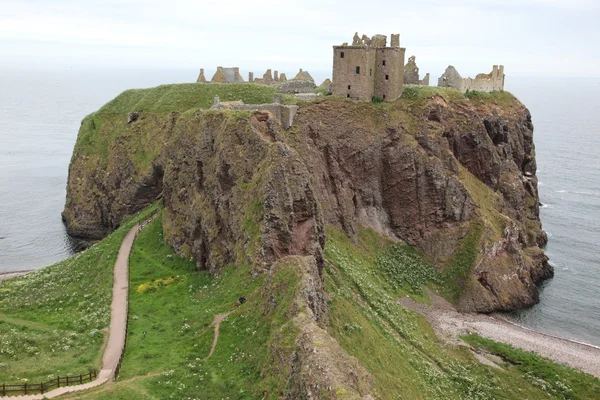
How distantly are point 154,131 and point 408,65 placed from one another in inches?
1688

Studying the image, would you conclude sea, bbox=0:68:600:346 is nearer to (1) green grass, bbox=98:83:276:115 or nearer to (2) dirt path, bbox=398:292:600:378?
(2) dirt path, bbox=398:292:600:378

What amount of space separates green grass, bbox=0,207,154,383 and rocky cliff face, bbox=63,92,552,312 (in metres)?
9.77

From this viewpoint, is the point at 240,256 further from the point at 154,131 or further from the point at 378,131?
the point at 154,131

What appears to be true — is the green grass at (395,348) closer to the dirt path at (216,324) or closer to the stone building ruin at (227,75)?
the dirt path at (216,324)

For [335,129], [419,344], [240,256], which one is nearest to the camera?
[240,256]

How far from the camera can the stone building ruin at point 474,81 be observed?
313 ft

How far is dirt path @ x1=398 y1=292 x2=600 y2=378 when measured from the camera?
203ft

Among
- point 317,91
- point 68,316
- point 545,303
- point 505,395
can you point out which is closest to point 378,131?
point 317,91

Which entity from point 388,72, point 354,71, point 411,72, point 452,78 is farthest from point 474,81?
point 354,71

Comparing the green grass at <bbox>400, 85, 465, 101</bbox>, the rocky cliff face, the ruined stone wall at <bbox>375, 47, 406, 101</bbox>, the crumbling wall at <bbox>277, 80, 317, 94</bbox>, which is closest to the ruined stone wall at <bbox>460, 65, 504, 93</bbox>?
the rocky cliff face

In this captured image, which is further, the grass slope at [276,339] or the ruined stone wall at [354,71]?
the ruined stone wall at [354,71]

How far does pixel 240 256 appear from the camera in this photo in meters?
49.8

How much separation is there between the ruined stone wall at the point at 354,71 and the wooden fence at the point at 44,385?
2242 inches

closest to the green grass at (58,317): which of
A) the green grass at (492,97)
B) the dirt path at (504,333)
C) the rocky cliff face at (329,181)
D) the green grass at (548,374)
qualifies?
the rocky cliff face at (329,181)
